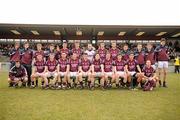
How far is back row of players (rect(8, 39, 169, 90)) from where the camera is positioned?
1159 cm

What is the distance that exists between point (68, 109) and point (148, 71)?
15.9 ft

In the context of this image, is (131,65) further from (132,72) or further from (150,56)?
(150,56)

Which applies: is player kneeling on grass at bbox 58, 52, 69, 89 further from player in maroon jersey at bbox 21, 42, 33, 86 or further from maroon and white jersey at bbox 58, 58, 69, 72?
player in maroon jersey at bbox 21, 42, 33, 86

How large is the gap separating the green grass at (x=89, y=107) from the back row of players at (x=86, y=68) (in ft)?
5.02

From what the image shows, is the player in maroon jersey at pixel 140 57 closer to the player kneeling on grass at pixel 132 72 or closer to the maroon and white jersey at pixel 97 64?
the player kneeling on grass at pixel 132 72

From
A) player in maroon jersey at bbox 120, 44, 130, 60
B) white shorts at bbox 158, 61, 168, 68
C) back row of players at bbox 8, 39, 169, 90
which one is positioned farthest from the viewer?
white shorts at bbox 158, 61, 168, 68

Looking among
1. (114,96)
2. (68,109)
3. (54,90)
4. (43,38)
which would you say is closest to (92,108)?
(68,109)

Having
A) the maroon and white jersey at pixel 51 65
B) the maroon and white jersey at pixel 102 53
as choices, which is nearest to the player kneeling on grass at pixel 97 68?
the maroon and white jersey at pixel 102 53

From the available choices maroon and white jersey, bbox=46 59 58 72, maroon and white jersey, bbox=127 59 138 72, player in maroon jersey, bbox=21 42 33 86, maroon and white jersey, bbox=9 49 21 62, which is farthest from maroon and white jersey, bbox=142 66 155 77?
maroon and white jersey, bbox=9 49 21 62

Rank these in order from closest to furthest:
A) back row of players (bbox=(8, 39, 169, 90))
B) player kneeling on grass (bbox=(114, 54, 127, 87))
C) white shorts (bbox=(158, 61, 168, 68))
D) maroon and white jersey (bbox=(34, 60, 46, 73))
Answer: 1. back row of players (bbox=(8, 39, 169, 90))
2. player kneeling on grass (bbox=(114, 54, 127, 87))
3. maroon and white jersey (bbox=(34, 60, 46, 73))
4. white shorts (bbox=(158, 61, 168, 68))

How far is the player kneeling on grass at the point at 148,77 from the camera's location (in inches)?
452

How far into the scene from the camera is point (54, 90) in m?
11.2

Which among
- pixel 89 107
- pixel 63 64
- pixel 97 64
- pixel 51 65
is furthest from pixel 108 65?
pixel 89 107
